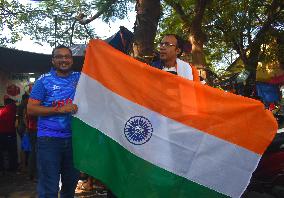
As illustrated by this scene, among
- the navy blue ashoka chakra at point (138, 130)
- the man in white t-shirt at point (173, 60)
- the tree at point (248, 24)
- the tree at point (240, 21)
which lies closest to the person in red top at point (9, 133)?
the man in white t-shirt at point (173, 60)

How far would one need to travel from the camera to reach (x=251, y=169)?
3.77 metres

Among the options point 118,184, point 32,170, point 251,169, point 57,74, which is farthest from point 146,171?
point 32,170

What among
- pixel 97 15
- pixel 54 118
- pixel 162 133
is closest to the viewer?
pixel 162 133

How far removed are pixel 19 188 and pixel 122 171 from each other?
451 centimetres

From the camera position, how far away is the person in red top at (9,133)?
30.1 feet

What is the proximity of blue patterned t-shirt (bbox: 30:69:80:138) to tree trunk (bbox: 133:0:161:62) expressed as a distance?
2318 mm

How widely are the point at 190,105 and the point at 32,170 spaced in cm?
553

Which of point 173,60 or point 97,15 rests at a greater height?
point 97,15

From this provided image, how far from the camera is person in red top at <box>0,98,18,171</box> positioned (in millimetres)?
9188

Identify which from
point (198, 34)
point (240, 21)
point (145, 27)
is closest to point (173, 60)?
point (145, 27)

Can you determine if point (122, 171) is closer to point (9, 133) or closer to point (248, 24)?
point (9, 133)

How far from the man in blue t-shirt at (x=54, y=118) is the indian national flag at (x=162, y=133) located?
135 mm

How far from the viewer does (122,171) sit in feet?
12.8

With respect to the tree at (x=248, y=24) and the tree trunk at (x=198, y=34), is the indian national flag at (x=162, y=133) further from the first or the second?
the tree at (x=248, y=24)
